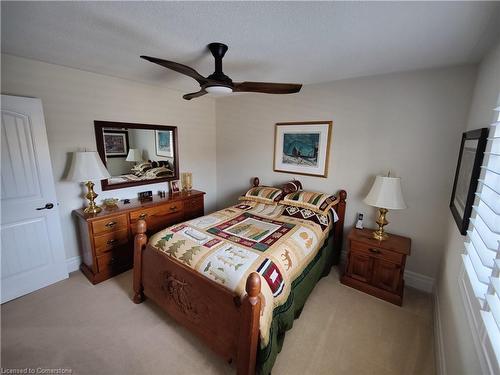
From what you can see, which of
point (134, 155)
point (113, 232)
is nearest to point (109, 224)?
point (113, 232)

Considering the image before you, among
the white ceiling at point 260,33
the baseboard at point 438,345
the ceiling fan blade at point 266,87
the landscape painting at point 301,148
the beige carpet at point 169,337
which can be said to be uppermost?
the white ceiling at point 260,33

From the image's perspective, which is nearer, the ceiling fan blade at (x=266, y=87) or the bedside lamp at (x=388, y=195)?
the ceiling fan blade at (x=266, y=87)

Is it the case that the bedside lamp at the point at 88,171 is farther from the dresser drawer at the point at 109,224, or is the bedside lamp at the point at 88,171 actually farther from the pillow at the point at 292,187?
the pillow at the point at 292,187

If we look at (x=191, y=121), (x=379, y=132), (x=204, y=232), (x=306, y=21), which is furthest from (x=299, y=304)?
(x=191, y=121)

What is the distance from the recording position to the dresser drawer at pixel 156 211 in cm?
270

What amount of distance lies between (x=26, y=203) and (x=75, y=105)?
3.77ft

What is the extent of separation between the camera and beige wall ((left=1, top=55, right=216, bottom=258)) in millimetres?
2186

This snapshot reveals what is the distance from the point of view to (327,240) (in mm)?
2629

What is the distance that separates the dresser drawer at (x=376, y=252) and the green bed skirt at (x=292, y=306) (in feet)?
1.08

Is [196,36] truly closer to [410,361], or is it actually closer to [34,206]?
[34,206]

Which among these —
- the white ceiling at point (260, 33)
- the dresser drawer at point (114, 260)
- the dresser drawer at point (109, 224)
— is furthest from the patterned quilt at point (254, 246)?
the white ceiling at point (260, 33)

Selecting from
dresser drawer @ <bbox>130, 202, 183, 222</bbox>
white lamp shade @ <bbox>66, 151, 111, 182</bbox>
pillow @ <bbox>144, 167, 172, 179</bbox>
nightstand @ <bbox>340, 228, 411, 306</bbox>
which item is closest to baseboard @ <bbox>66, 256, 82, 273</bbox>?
dresser drawer @ <bbox>130, 202, 183, 222</bbox>

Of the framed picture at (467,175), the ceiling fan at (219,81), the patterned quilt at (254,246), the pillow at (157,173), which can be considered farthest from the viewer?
the pillow at (157,173)

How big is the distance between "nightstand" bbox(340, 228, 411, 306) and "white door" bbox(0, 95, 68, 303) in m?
3.31
